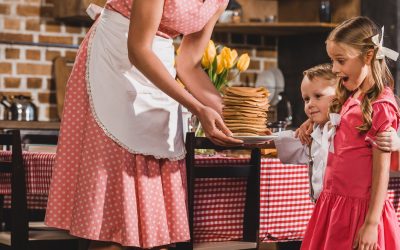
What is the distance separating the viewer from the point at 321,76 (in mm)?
2762

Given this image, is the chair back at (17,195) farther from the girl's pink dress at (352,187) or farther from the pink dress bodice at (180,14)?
the girl's pink dress at (352,187)

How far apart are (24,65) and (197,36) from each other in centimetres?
279

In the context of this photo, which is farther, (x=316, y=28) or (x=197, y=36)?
(x=316, y=28)

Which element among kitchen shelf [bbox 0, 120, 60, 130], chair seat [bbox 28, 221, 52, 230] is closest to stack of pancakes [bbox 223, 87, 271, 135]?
chair seat [bbox 28, 221, 52, 230]

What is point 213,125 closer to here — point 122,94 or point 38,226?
point 122,94

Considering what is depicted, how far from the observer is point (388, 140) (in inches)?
88.0

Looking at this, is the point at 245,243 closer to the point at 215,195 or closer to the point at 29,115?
the point at 215,195

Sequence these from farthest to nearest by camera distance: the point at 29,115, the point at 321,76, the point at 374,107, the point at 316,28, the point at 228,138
Answer: the point at 316,28 < the point at 29,115 < the point at 321,76 < the point at 374,107 < the point at 228,138

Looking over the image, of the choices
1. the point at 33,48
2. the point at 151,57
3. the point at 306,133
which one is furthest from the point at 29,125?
the point at 151,57

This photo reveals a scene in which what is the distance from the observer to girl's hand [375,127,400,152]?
2.24 metres

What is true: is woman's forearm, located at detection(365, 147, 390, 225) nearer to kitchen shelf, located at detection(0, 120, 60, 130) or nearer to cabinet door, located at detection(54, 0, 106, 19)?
kitchen shelf, located at detection(0, 120, 60, 130)

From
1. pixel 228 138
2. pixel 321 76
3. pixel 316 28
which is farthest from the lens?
pixel 316 28

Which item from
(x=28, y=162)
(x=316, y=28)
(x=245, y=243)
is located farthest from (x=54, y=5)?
(x=245, y=243)

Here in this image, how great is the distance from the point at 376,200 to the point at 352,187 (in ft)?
0.39
